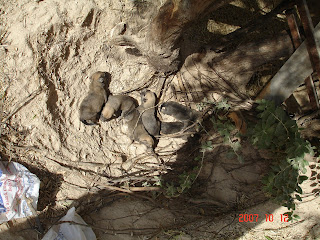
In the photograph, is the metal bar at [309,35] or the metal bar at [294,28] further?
the metal bar at [294,28]

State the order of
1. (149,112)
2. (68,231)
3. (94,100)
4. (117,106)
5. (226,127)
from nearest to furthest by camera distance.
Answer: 1. (68,231)
2. (226,127)
3. (94,100)
4. (117,106)
5. (149,112)

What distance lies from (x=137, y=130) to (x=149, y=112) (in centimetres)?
31

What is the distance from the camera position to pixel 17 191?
2.84m

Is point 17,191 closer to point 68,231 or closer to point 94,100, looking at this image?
point 68,231

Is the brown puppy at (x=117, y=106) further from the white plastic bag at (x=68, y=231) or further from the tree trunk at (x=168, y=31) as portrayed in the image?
the white plastic bag at (x=68, y=231)

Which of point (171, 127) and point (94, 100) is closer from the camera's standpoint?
point (94, 100)

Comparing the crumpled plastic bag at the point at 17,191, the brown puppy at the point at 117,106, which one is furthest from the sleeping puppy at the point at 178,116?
the crumpled plastic bag at the point at 17,191

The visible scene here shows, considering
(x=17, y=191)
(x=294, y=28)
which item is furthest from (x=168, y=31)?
(x=17, y=191)

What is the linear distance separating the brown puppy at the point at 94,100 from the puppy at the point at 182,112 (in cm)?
86

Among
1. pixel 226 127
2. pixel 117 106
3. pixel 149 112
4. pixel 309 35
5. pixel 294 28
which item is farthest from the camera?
pixel 149 112

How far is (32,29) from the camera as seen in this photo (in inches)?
111

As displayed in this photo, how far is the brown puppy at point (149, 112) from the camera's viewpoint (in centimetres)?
339

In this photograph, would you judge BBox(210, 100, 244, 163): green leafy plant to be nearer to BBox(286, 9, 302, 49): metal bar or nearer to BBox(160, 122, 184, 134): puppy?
BBox(160, 122, 184, 134): puppy
